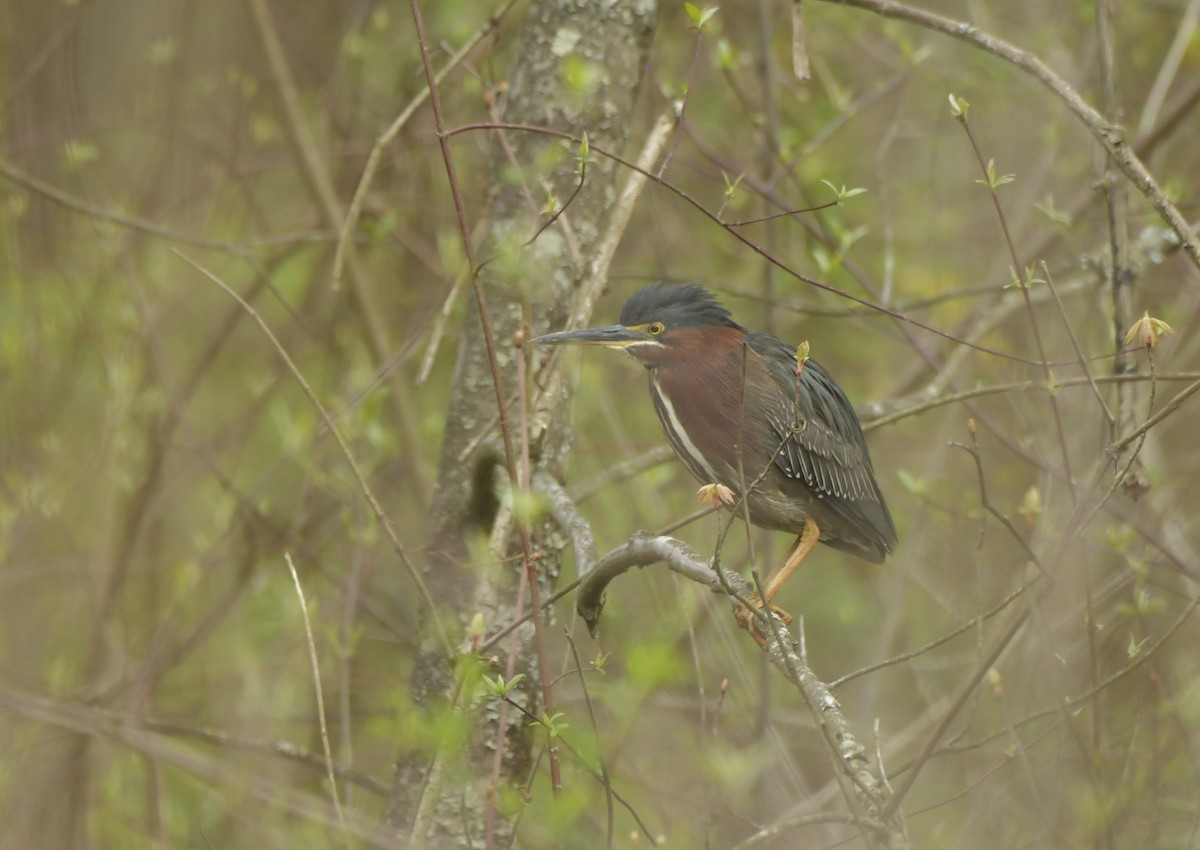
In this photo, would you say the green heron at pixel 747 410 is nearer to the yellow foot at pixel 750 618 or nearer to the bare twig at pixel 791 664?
the yellow foot at pixel 750 618

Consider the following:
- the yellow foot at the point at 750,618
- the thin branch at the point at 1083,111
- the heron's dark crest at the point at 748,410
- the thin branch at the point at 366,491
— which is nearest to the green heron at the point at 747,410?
the heron's dark crest at the point at 748,410

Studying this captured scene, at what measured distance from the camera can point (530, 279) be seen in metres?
3.25

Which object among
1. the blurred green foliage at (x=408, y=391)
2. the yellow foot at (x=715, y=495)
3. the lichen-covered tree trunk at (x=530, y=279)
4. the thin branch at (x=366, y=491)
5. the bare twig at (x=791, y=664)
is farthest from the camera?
the blurred green foliage at (x=408, y=391)

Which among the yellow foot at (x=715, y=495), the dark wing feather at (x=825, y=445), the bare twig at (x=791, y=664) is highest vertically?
the dark wing feather at (x=825, y=445)

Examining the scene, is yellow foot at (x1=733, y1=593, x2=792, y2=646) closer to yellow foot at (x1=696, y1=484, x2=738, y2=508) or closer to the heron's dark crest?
the heron's dark crest

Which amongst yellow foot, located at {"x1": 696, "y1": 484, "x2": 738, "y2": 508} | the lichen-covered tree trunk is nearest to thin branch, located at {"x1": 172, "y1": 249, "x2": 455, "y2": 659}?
yellow foot, located at {"x1": 696, "y1": 484, "x2": 738, "y2": 508}

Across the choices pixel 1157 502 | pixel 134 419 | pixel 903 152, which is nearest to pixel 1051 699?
pixel 1157 502

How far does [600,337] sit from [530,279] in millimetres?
333

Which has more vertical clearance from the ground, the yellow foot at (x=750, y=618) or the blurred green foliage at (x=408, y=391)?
the blurred green foliage at (x=408, y=391)

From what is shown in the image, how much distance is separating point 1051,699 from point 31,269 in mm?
4497

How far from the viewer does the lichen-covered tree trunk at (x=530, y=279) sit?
3.27 m

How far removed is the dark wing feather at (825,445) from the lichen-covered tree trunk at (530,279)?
79 centimetres

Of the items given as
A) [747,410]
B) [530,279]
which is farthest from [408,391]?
[530,279]

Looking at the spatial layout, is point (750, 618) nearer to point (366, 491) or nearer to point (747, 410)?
point (747, 410)
